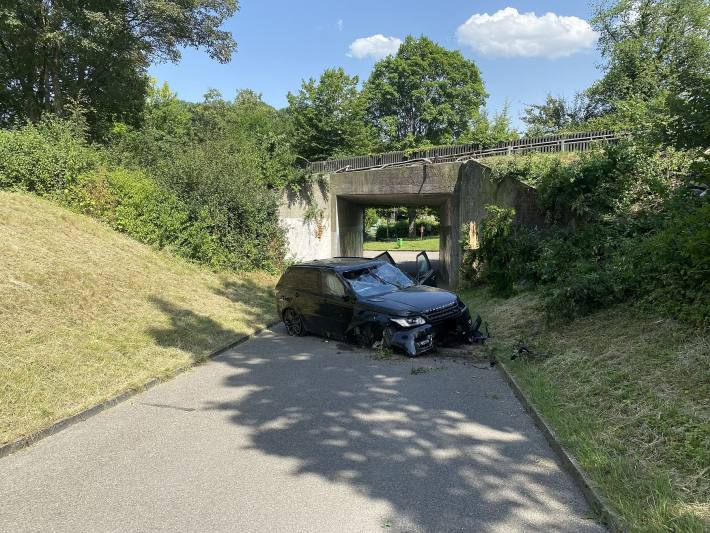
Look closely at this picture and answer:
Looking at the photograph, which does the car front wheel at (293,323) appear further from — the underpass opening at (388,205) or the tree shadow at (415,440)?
the underpass opening at (388,205)

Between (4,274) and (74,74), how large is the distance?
16.9 metres

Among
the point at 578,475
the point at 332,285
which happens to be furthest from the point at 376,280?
the point at 578,475

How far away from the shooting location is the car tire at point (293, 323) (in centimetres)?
1073

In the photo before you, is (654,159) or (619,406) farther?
(654,159)

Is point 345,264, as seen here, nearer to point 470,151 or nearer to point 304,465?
point 304,465

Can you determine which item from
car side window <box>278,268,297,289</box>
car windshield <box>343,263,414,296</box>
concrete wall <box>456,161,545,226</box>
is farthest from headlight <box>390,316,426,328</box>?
concrete wall <box>456,161,545,226</box>

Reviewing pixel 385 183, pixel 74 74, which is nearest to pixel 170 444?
pixel 385 183

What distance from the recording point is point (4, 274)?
909cm

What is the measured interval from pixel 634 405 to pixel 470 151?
1486 cm

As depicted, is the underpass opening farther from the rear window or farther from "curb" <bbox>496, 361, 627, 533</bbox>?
"curb" <bbox>496, 361, 627, 533</bbox>

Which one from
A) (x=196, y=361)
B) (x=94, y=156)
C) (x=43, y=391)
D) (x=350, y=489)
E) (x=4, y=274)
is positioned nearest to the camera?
(x=350, y=489)

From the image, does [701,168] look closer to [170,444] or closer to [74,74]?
[170,444]

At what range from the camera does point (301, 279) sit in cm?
1077

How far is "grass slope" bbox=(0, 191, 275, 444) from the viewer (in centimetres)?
639
